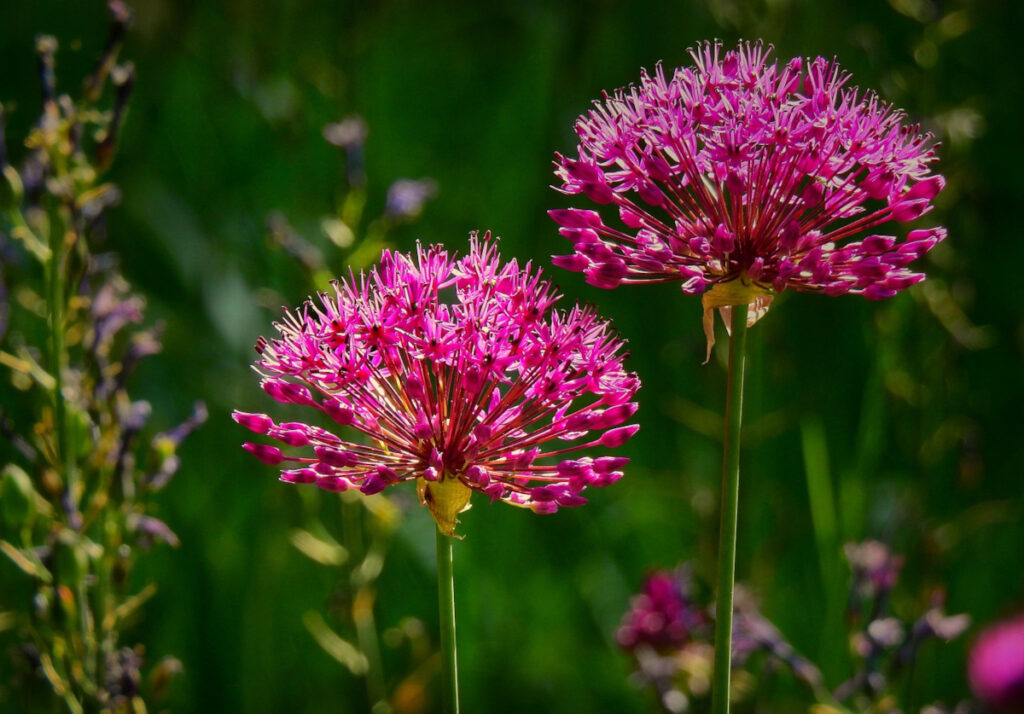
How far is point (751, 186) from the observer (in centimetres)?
84

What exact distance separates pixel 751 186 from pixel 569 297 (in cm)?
141

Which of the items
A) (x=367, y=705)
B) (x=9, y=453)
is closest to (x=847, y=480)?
(x=367, y=705)

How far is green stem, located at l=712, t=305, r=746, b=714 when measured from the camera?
0.76m

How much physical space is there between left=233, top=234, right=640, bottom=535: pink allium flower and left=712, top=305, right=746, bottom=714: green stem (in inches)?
3.0

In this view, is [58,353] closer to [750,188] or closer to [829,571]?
[750,188]

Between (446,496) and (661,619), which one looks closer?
(446,496)

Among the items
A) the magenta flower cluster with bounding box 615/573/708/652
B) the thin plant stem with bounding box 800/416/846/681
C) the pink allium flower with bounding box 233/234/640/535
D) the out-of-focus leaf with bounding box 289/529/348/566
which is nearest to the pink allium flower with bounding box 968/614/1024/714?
the pink allium flower with bounding box 233/234/640/535

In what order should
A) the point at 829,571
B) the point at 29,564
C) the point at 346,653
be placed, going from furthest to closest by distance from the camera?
the point at 829,571 → the point at 346,653 → the point at 29,564

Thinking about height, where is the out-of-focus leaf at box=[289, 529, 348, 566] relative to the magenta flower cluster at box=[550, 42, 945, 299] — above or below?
below

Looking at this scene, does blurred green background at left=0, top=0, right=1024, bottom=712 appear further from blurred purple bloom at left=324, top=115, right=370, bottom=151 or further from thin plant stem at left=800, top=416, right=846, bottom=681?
blurred purple bloom at left=324, top=115, right=370, bottom=151

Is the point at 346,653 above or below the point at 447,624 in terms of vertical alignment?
above

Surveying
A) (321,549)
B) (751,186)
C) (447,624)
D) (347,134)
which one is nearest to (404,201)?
(347,134)

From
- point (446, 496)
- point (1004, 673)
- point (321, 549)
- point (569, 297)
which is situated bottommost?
point (1004, 673)

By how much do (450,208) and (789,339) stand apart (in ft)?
2.65
